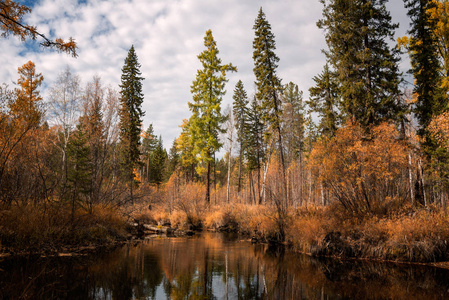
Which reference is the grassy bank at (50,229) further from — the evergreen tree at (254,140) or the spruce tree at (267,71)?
the evergreen tree at (254,140)

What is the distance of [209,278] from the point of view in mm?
8711

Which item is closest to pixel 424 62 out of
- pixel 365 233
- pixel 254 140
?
pixel 365 233

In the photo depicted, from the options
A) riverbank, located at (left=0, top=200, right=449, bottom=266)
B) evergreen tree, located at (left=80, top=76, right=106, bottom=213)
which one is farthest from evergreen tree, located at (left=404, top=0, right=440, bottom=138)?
evergreen tree, located at (left=80, top=76, right=106, bottom=213)

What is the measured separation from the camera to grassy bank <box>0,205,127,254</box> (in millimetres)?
9484

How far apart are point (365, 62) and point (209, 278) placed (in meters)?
17.4

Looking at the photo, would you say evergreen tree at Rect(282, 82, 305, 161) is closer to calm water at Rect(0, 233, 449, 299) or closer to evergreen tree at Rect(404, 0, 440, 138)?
evergreen tree at Rect(404, 0, 440, 138)

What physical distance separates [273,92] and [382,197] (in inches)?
528

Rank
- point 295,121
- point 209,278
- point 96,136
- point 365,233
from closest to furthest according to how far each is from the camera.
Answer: point 209,278 → point 365,233 → point 96,136 → point 295,121

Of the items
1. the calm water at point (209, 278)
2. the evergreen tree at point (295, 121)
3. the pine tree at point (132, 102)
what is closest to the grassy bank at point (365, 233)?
the calm water at point (209, 278)

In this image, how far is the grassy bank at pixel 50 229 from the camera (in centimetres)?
948

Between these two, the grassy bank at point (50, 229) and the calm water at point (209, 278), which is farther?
the grassy bank at point (50, 229)

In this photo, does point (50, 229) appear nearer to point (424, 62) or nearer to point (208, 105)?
point (208, 105)

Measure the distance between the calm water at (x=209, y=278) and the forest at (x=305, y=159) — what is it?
170 cm

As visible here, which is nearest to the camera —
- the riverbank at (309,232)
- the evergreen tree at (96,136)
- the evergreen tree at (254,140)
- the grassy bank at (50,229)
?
the grassy bank at (50,229)
